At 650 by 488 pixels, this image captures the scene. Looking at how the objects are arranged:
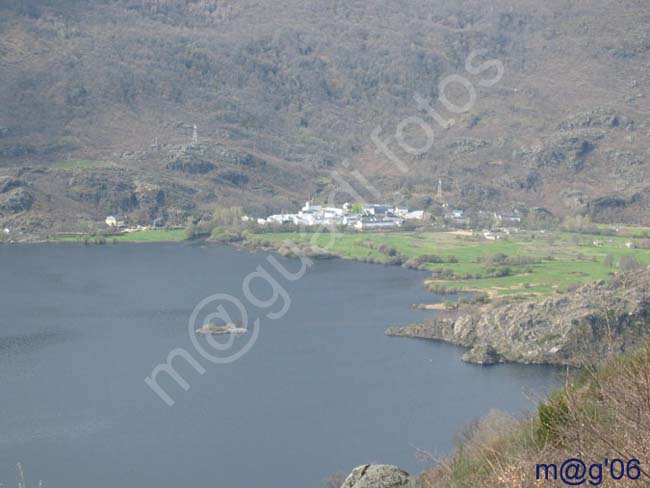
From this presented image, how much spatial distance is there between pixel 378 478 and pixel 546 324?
1419 centimetres

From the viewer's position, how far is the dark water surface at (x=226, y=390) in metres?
14.2

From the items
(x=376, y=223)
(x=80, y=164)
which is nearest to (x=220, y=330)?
(x=376, y=223)

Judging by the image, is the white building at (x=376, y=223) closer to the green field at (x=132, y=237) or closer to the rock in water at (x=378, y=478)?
the green field at (x=132, y=237)

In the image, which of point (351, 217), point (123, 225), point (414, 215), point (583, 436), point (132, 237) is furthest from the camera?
point (414, 215)

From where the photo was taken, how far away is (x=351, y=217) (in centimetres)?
4144

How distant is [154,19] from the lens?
7275 centimetres

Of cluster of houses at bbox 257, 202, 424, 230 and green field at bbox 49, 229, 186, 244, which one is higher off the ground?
cluster of houses at bbox 257, 202, 424, 230

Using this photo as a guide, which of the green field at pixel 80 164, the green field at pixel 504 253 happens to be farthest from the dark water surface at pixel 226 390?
the green field at pixel 80 164

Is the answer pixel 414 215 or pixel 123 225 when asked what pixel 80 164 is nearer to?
pixel 123 225

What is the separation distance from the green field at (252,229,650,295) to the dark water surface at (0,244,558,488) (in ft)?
8.73

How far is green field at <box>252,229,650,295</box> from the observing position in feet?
90.9

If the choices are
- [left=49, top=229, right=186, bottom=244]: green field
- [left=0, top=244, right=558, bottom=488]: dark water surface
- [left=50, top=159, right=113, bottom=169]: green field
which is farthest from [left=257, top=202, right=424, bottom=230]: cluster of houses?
[left=0, top=244, right=558, bottom=488]: dark water surface

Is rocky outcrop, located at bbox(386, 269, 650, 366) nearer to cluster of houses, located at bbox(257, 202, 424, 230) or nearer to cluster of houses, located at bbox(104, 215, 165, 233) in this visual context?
cluster of houses, located at bbox(257, 202, 424, 230)

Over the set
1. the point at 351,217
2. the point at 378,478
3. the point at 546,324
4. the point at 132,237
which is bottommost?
the point at 132,237
